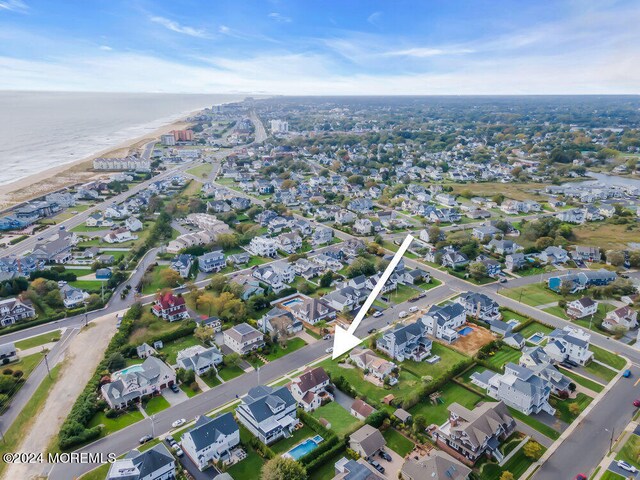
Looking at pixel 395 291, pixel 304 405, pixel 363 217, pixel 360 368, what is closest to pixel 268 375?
pixel 304 405

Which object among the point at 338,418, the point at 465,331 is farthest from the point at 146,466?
the point at 465,331

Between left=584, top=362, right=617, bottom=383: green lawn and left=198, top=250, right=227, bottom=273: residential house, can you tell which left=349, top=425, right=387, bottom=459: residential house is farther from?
left=198, top=250, right=227, bottom=273: residential house

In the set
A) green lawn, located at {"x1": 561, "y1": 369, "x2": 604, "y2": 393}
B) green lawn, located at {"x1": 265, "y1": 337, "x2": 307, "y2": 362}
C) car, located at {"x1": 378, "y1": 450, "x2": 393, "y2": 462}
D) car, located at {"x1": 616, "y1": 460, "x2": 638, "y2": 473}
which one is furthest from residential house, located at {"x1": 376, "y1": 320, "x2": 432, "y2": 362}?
car, located at {"x1": 616, "y1": 460, "x2": 638, "y2": 473}

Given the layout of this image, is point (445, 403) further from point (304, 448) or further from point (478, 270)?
point (478, 270)

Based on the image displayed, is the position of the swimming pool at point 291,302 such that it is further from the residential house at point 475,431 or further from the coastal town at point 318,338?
the residential house at point 475,431

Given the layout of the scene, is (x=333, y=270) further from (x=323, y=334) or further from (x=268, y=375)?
(x=268, y=375)

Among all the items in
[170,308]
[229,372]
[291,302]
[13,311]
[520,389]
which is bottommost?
[291,302]
